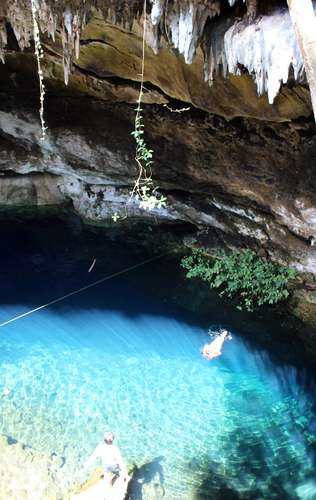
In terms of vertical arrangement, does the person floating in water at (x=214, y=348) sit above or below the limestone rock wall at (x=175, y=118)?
below

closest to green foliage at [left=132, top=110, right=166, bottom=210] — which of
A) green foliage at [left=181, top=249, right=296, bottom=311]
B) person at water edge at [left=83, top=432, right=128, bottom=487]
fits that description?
green foliage at [left=181, top=249, right=296, bottom=311]

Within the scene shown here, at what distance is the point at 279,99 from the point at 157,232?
5898mm

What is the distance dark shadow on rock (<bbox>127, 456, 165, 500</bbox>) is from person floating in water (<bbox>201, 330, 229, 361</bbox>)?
2.20 m

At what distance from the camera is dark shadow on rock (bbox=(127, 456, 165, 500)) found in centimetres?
564

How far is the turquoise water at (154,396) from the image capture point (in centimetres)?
597

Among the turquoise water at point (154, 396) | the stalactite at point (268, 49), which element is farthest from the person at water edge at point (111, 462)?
the stalactite at point (268, 49)

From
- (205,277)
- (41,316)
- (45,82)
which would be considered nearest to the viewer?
(41,316)

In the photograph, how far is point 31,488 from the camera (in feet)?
18.5

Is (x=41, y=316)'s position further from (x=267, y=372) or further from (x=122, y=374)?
(x=267, y=372)

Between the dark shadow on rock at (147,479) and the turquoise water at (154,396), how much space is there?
0.04ft

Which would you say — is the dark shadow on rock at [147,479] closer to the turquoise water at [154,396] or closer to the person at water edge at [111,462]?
the turquoise water at [154,396]

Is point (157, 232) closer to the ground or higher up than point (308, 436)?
higher up

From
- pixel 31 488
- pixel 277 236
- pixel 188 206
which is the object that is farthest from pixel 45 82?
pixel 31 488

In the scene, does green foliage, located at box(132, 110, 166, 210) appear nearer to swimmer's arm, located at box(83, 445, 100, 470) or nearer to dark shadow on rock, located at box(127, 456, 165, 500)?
swimmer's arm, located at box(83, 445, 100, 470)
